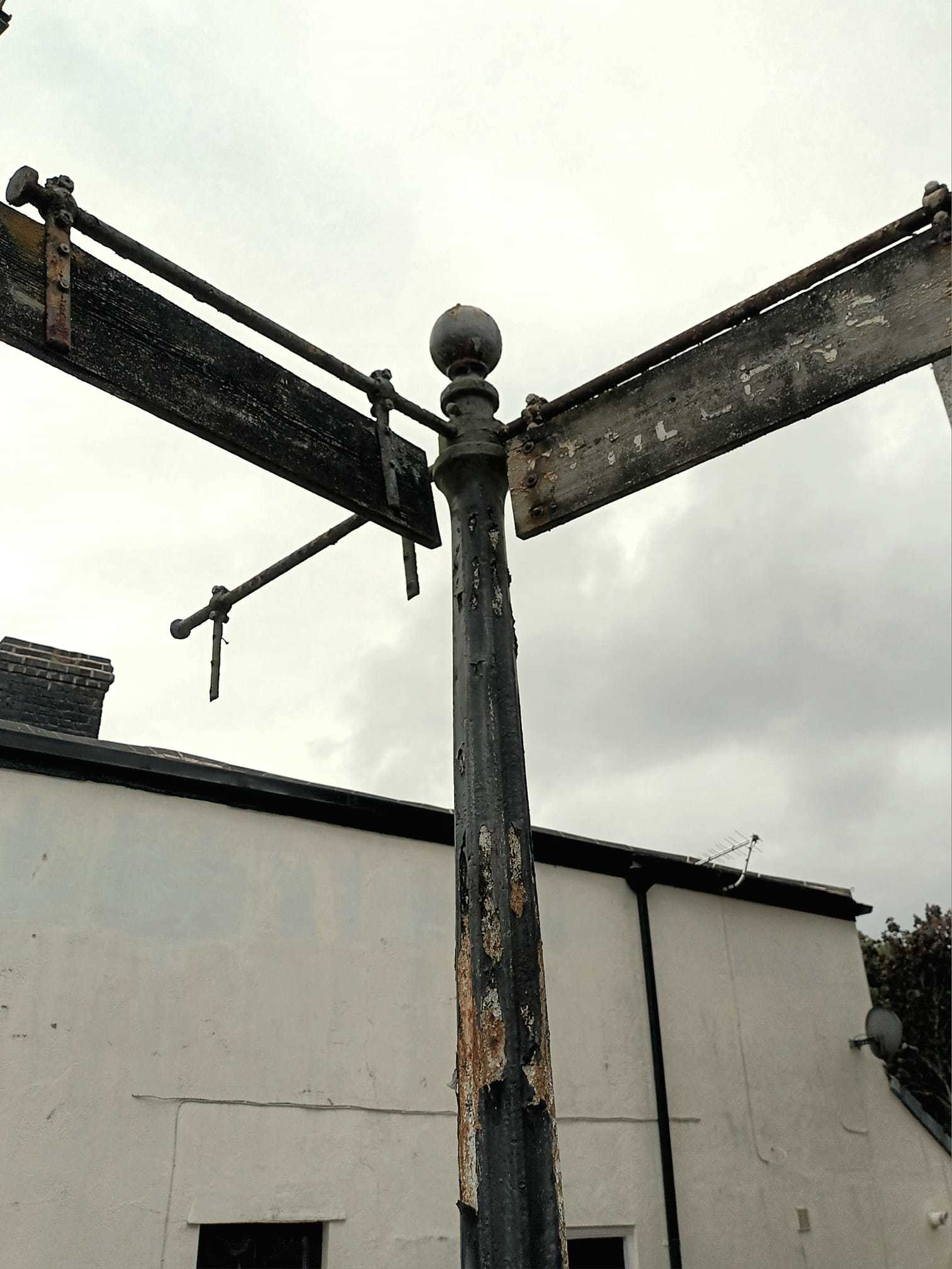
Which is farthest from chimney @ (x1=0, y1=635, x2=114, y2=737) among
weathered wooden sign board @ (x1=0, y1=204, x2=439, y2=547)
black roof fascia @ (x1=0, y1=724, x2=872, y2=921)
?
weathered wooden sign board @ (x1=0, y1=204, x2=439, y2=547)

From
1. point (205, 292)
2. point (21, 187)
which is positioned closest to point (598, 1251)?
point (205, 292)

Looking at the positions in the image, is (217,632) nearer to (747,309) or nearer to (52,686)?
(747,309)

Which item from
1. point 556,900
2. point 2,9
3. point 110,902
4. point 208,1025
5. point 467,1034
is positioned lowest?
point 467,1034

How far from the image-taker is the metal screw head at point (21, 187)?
2668 millimetres

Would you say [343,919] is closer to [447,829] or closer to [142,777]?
[447,829]

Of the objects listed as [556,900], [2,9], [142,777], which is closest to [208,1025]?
[142,777]

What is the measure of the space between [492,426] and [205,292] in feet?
3.37

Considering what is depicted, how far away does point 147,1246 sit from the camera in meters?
6.05

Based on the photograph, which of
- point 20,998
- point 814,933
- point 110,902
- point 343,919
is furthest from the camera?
point 814,933

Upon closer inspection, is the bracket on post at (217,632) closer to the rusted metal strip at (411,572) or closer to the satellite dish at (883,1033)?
the rusted metal strip at (411,572)

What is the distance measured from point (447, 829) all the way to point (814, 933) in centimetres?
493

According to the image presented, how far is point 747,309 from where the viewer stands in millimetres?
3154

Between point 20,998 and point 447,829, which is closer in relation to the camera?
point 20,998


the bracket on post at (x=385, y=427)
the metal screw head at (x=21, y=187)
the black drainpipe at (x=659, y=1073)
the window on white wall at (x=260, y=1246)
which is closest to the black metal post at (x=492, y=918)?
the bracket on post at (x=385, y=427)
